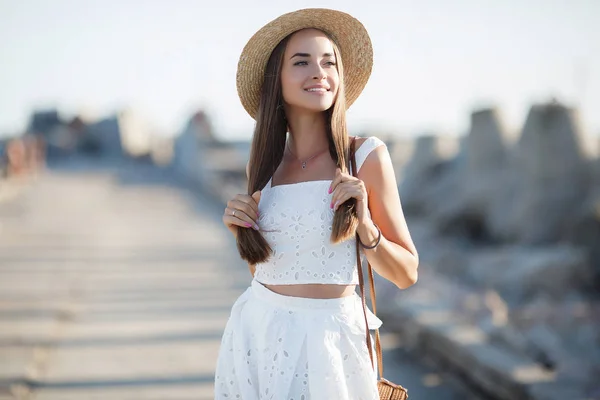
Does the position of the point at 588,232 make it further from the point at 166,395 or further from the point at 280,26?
the point at 280,26

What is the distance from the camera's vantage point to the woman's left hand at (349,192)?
174cm

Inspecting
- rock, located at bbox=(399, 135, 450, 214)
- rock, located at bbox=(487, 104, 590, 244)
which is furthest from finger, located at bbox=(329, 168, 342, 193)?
rock, located at bbox=(399, 135, 450, 214)

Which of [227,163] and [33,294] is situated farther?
[227,163]

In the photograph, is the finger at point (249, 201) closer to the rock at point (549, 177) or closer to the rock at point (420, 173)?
the rock at point (549, 177)

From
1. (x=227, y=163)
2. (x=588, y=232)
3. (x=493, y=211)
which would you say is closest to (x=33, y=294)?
(x=588, y=232)

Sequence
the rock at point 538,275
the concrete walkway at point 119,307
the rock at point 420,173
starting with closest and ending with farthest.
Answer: the concrete walkway at point 119,307 < the rock at point 538,275 < the rock at point 420,173

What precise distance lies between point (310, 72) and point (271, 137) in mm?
250

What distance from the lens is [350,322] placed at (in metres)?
1.87

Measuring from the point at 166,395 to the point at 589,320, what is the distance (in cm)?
498

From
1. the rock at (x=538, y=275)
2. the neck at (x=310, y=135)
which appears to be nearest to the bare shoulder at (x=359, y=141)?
the neck at (x=310, y=135)

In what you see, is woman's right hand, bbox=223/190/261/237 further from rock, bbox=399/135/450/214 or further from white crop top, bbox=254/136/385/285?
rock, bbox=399/135/450/214

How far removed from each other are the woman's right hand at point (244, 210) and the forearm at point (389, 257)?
0.32 metres

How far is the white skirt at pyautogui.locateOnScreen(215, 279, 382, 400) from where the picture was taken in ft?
5.88

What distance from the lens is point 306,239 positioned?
6.16ft
